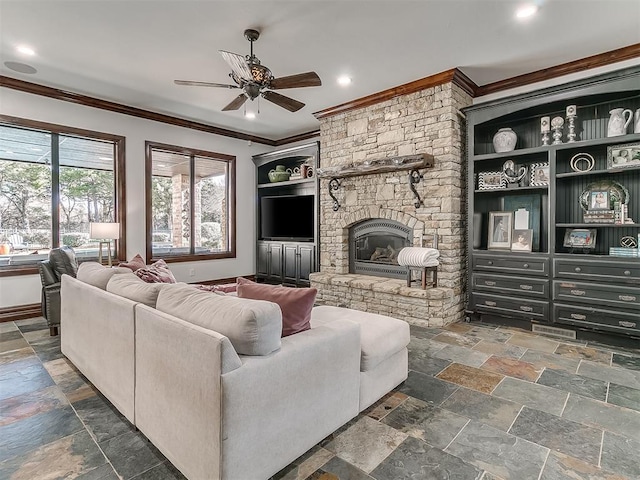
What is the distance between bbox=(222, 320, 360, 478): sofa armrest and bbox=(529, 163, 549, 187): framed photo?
125 inches

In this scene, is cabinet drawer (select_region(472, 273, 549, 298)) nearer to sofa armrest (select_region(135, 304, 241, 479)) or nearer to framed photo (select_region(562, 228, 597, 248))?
framed photo (select_region(562, 228, 597, 248))

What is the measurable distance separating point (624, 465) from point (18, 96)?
6.55 metres

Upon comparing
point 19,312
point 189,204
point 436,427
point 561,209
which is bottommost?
point 436,427

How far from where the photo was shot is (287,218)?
254 inches

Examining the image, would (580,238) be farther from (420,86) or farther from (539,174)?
(420,86)

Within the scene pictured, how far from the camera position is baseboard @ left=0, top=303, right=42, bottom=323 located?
4266 mm

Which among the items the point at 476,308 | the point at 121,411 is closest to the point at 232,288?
the point at 121,411

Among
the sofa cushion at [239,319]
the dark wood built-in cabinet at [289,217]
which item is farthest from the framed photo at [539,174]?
the sofa cushion at [239,319]

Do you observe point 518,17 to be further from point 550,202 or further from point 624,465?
point 624,465

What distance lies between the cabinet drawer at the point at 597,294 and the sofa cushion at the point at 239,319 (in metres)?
3.37

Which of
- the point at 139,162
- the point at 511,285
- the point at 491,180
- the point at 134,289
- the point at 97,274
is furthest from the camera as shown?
the point at 139,162

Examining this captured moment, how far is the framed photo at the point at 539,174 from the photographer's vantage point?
3.91m

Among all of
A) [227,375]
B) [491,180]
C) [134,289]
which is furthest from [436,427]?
[491,180]

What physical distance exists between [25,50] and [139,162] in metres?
1.99
